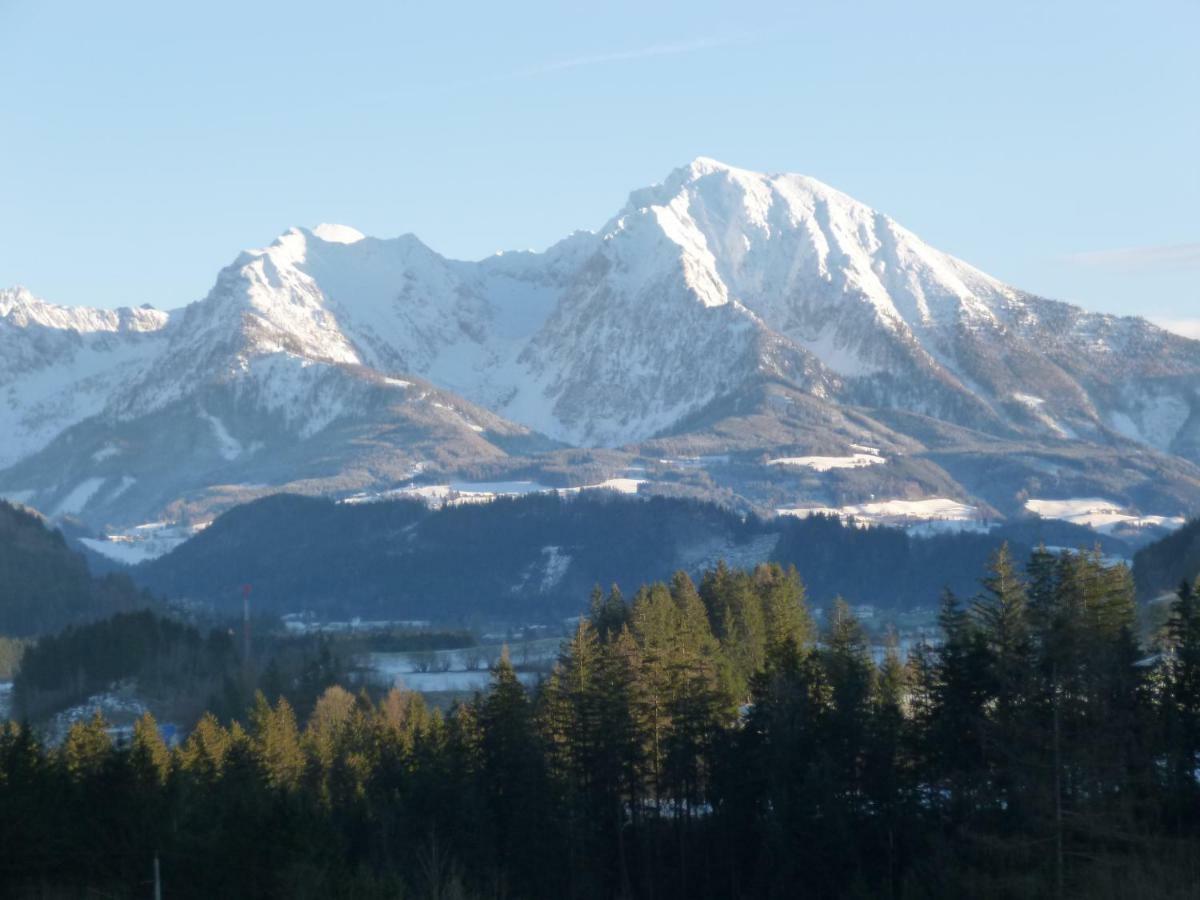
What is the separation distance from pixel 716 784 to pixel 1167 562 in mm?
96762

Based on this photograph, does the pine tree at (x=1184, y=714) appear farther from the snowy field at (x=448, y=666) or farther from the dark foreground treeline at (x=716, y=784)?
the snowy field at (x=448, y=666)

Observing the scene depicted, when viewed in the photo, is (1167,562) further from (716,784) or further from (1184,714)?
(1184,714)

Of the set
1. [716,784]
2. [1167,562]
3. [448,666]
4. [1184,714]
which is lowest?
[716,784]

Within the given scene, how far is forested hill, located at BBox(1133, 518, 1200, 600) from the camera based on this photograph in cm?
14988

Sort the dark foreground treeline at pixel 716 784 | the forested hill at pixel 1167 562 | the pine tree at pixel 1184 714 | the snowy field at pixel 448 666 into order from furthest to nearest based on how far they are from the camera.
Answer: the snowy field at pixel 448 666
the forested hill at pixel 1167 562
the pine tree at pixel 1184 714
the dark foreground treeline at pixel 716 784

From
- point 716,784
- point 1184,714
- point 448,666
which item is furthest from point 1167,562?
point 1184,714

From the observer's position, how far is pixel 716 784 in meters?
78.2

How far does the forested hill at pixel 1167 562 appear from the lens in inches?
5901

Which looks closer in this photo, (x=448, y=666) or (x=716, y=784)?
(x=716, y=784)

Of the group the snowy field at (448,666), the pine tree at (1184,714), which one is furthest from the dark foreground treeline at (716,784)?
the snowy field at (448,666)

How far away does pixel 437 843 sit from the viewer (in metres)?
75.8

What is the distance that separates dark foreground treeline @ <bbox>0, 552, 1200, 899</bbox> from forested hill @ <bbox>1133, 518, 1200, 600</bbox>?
60120 millimetres

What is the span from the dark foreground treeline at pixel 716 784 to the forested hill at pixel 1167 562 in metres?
60.1

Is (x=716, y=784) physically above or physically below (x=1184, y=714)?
below
